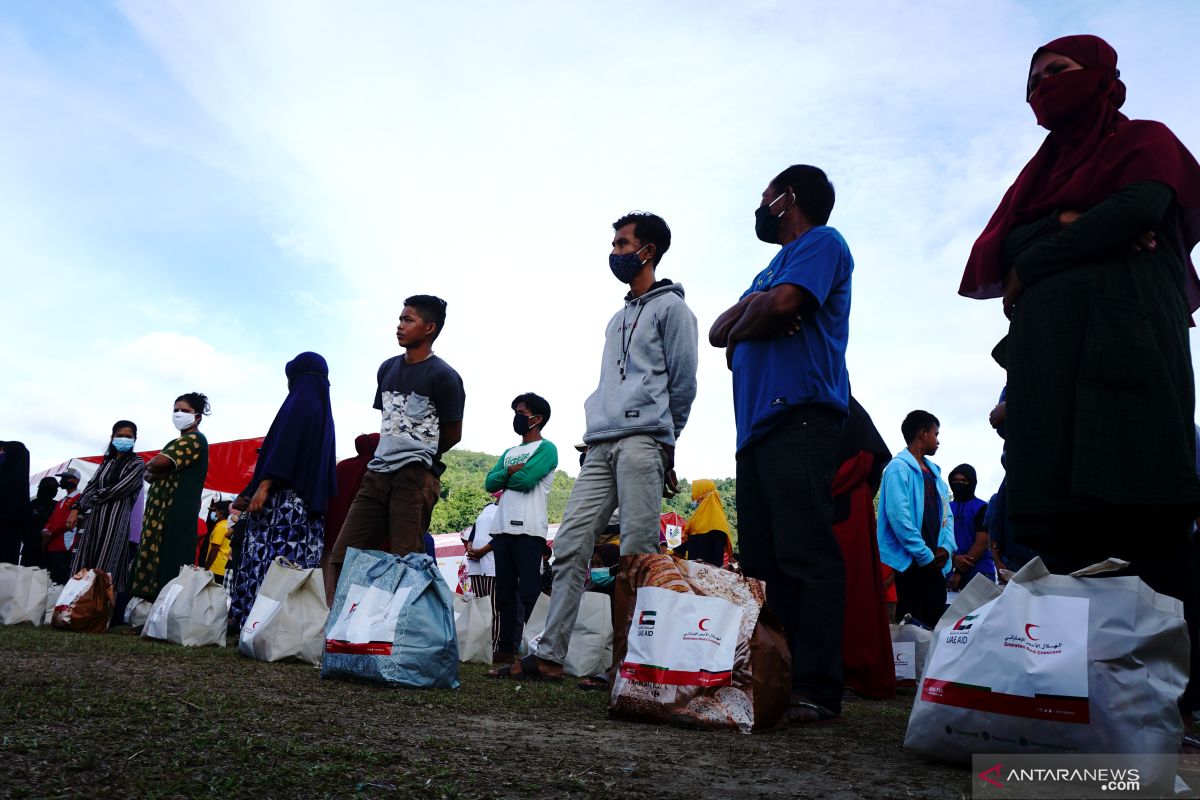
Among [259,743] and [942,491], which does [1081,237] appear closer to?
[259,743]

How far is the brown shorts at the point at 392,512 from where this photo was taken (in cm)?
449

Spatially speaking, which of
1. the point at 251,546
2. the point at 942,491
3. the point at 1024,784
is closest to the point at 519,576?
the point at 251,546

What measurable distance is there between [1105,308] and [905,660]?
3283 millimetres

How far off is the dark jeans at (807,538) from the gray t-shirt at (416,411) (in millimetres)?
2077

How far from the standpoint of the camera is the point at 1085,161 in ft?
8.05

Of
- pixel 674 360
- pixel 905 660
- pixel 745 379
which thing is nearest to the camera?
pixel 745 379

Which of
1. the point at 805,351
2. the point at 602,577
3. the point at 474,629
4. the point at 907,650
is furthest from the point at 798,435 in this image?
the point at 602,577

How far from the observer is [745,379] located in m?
3.35

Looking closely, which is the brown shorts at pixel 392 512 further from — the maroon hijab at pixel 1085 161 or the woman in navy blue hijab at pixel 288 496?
the maroon hijab at pixel 1085 161

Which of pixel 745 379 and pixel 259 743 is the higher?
pixel 745 379

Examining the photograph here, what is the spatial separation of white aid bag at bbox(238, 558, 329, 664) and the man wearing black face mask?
1645 mm

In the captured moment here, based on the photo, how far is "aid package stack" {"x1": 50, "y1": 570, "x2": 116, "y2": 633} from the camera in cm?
652

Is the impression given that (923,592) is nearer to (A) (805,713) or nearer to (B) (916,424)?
(B) (916,424)
